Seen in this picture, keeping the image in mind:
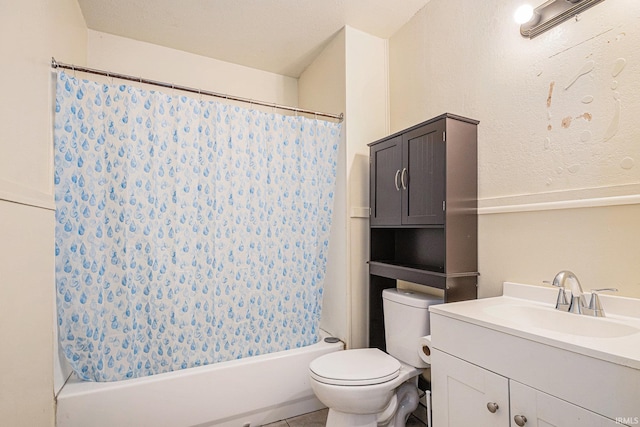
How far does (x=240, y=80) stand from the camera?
2.66 meters

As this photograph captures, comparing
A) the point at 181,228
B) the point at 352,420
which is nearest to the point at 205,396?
the point at 352,420

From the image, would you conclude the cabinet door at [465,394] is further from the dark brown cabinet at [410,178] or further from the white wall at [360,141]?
the white wall at [360,141]

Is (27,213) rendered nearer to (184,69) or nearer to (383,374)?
(383,374)

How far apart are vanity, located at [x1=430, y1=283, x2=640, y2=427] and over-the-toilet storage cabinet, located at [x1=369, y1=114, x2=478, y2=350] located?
9.4 inches

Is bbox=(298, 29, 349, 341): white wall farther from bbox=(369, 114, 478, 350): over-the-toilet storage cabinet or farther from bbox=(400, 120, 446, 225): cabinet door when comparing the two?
bbox=(400, 120, 446, 225): cabinet door

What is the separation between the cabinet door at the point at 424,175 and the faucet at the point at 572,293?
1.68 feet

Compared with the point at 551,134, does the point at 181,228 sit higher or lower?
lower

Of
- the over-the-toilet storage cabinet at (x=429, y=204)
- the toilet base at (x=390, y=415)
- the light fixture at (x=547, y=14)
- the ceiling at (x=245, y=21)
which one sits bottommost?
the toilet base at (x=390, y=415)

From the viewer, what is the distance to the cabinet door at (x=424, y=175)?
1536 mm

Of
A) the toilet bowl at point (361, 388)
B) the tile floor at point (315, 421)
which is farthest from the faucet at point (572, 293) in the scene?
the tile floor at point (315, 421)

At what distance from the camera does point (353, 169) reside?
216 cm

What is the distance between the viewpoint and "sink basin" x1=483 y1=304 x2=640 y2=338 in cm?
102

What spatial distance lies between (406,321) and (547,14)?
1.55 metres

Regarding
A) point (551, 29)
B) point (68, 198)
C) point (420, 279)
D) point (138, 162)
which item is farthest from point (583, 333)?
point (68, 198)
